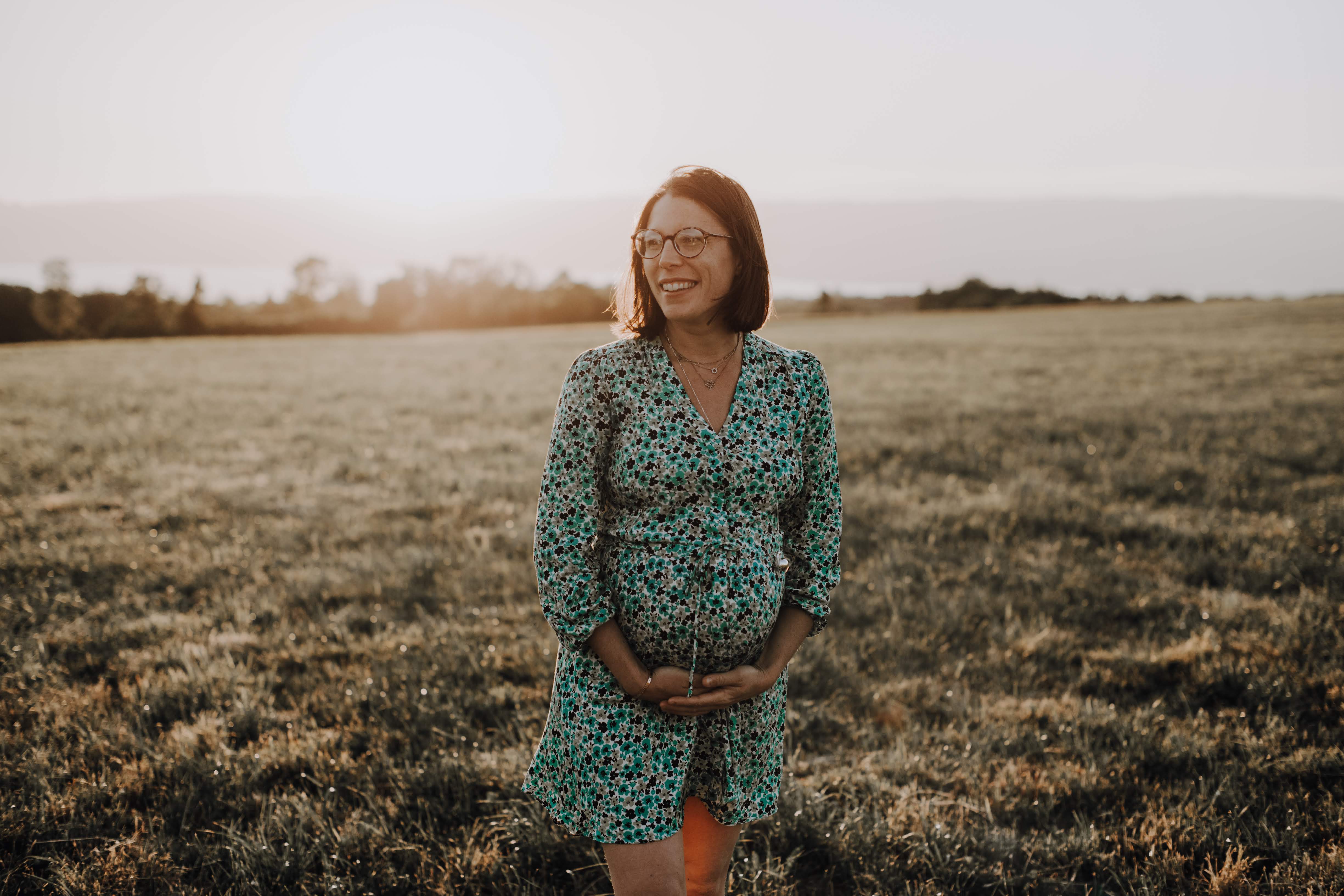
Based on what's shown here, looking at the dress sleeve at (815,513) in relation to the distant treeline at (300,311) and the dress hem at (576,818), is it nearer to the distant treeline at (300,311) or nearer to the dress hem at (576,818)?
the dress hem at (576,818)

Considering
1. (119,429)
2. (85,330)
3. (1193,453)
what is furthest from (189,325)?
(1193,453)

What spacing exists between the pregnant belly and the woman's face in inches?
26.9

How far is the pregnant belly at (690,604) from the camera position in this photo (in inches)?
82.2

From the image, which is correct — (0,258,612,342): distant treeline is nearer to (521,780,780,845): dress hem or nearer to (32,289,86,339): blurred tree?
(32,289,86,339): blurred tree

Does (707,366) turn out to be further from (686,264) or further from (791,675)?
(791,675)

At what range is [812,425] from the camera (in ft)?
7.75

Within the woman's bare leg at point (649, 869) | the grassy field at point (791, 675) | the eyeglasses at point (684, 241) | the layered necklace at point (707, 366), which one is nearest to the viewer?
the woman's bare leg at point (649, 869)

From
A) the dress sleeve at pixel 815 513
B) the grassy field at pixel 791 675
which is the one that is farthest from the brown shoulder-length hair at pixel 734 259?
the grassy field at pixel 791 675

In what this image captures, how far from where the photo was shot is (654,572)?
2105mm

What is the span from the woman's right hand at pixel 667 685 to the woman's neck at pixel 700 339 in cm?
88

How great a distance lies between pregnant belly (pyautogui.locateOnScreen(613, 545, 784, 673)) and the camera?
2.09 metres

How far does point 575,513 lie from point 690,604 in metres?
0.39

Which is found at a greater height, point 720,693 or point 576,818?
point 720,693

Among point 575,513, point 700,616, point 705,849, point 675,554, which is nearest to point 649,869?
point 705,849
